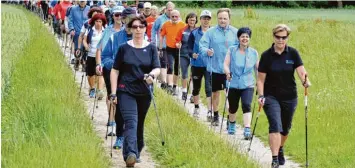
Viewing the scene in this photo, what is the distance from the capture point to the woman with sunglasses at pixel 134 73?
1050cm

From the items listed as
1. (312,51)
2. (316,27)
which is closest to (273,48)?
(312,51)

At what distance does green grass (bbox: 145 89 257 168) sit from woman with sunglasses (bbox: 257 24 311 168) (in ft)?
2.14

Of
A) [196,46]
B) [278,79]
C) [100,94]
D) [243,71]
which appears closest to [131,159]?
[278,79]

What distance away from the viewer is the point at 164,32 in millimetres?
19016

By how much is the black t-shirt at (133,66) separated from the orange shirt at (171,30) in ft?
27.0

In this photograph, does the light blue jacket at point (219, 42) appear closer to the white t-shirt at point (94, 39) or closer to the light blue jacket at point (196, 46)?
the light blue jacket at point (196, 46)

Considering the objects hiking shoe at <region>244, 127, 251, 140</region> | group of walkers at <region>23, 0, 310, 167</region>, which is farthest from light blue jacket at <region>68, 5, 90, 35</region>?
hiking shoe at <region>244, 127, 251, 140</region>

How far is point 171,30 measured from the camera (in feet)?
62.0

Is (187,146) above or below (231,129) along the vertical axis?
above

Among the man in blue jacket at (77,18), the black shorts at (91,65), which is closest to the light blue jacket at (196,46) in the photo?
the black shorts at (91,65)

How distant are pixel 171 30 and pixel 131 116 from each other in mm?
8573

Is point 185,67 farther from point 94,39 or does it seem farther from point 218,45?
point 218,45

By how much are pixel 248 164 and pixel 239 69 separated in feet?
12.3

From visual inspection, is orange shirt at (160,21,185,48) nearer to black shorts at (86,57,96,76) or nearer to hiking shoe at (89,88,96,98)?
hiking shoe at (89,88,96,98)
